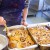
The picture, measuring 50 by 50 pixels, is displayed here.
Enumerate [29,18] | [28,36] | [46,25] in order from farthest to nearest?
[29,18]
[46,25]
[28,36]

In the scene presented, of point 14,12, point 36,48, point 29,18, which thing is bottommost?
point 29,18

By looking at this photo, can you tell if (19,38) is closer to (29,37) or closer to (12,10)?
(29,37)

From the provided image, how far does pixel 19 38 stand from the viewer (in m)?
1.01

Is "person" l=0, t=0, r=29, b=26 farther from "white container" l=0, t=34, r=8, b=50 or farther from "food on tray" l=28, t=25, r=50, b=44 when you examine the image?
"white container" l=0, t=34, r=8, b=50

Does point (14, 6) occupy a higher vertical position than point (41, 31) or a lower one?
higher

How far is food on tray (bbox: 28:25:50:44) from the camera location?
0.98 meters

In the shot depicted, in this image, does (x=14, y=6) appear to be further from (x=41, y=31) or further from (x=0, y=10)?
(x=41, y=31)

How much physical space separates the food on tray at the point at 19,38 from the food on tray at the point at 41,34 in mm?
47

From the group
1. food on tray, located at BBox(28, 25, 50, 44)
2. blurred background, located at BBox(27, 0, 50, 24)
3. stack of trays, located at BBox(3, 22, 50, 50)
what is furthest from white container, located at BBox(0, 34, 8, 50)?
blurred background, located at BBox(27, 0, 50, 24)

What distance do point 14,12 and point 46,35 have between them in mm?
396

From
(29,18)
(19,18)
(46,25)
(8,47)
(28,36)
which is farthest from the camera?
(29,18)

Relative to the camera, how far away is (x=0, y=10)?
4.10 feet

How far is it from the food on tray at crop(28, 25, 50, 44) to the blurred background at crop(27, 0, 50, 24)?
6.10 feet

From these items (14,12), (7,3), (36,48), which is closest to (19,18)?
(14,12)
